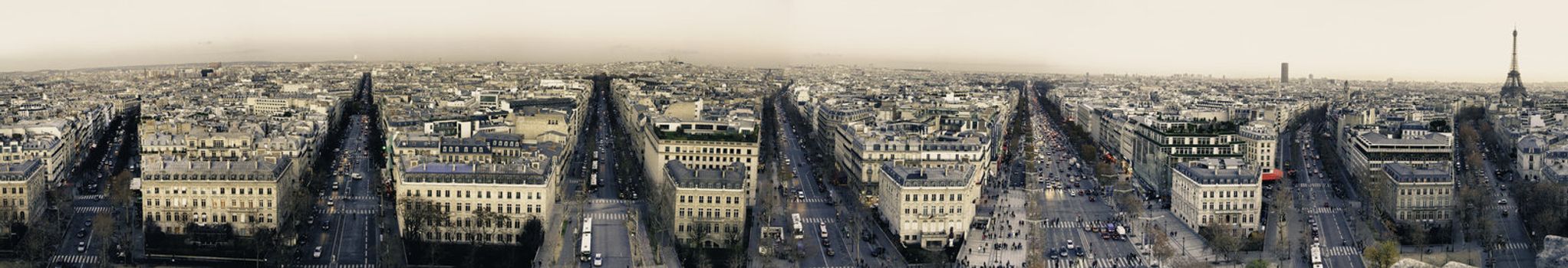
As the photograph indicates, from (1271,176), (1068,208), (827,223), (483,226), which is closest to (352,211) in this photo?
(483,226)

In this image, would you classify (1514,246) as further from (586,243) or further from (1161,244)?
(586,243)

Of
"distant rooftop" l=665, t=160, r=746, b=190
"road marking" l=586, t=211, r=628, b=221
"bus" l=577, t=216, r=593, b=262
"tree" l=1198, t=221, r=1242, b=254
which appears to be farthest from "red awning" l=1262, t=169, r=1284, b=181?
"bus" l=577, t=216, r=593, b=262

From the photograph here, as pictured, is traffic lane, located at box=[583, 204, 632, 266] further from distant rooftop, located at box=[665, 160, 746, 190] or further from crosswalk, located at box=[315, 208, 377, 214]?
crosswalk, located at box=[315, 208, 377, 214]

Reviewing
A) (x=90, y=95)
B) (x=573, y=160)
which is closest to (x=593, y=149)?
(x=573, y=160)

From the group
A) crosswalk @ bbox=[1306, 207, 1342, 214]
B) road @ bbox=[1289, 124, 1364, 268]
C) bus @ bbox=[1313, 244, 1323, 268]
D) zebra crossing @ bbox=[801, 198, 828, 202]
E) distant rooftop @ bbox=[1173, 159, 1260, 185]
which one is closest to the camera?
bus @ bbox=[1313, 244, 1323, 268]

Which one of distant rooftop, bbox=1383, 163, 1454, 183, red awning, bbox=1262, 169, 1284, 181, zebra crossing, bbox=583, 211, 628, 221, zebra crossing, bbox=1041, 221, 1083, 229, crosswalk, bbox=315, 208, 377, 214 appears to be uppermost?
distant rooftop, bbox=1383, 163, 1454, 183

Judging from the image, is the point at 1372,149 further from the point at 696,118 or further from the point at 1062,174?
the point at 696,118
